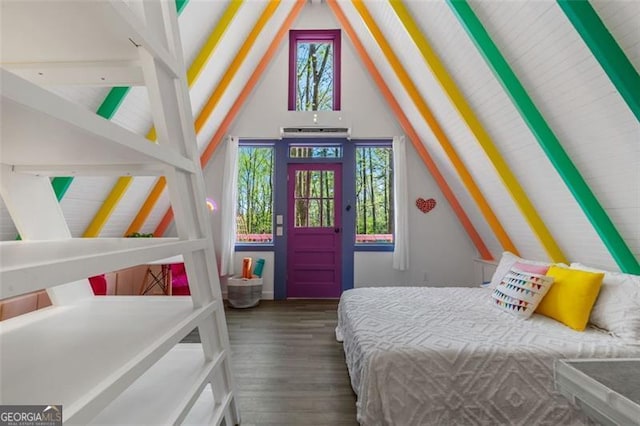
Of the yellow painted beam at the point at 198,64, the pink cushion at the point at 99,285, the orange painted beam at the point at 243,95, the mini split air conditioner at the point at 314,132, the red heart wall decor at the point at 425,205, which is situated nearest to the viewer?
the pink cushion at the point at 99,285

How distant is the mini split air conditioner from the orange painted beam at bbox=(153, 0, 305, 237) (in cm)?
67

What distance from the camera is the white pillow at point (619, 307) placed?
5.40 ft

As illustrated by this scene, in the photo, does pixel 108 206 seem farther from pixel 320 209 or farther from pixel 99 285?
pixel 320 209

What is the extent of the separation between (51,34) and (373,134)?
3.82 metres

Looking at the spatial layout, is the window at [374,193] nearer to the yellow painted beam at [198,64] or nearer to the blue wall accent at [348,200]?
the blue wall accent at [348,200]

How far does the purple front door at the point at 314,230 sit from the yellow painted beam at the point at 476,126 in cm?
195

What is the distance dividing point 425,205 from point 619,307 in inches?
98.7

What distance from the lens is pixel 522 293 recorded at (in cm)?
204

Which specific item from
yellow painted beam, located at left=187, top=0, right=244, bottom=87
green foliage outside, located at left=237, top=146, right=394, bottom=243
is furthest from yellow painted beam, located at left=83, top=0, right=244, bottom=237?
green foliage outside, located at left=237, top=146, right=394, bottom=243

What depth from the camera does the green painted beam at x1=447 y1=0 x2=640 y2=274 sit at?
1.92 meters

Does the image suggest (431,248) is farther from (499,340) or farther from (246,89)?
(246,89)

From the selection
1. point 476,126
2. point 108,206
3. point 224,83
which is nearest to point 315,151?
point 224,83

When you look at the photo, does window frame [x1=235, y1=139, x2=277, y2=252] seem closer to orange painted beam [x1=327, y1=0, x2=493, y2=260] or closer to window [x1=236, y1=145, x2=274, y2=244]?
window [x1=236, y1=145, x2=274, y2=244]

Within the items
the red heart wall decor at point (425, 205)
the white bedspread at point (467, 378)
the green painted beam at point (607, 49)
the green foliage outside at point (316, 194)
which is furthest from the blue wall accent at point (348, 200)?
the green painted beam at point (607, 49)
